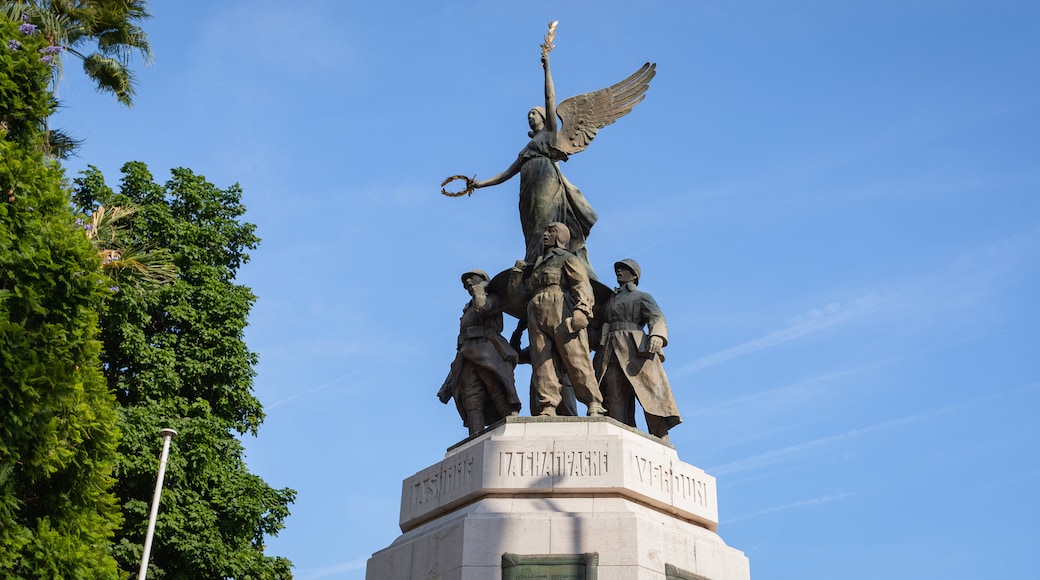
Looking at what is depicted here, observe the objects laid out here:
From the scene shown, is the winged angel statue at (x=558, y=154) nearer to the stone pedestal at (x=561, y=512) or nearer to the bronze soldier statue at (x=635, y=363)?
the bronze soldier statue at (x=635, y=363)

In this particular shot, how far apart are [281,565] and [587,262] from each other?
1041 centimetres

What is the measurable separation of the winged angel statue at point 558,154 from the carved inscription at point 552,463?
2903mm

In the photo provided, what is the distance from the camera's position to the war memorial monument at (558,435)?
12.1 meters

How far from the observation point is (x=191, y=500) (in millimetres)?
21766

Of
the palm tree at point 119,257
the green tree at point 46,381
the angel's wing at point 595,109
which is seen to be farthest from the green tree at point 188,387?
the angel's wing at point 595,109

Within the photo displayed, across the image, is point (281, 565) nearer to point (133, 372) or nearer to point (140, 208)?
point (133, 372)

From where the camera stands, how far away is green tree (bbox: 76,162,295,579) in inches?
843

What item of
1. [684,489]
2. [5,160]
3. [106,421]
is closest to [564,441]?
[684,489]

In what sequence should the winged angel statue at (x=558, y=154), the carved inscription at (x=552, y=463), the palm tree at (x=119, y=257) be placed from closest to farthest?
the carved inscription at (x=552, y=463) → the winged angel statue at (x=558, y=154) → the palm tree at (x=119, y=257)

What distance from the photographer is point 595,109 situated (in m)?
16.3

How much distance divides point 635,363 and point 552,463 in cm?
188

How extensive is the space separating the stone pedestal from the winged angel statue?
2.77 meters

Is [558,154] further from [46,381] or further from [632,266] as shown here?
[46,381]

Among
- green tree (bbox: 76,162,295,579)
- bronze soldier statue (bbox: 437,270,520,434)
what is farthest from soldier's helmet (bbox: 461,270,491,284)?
green tree (bbox: 76,162,295,579)
